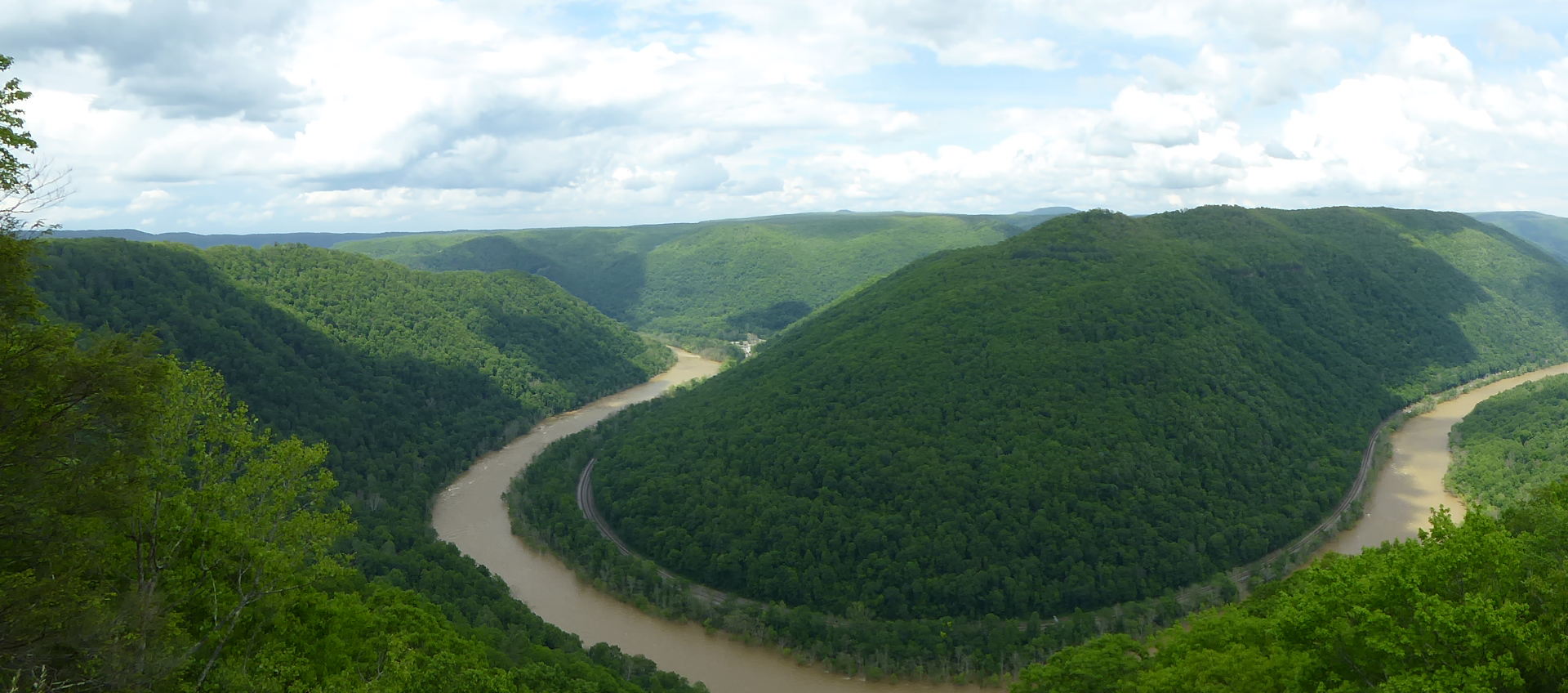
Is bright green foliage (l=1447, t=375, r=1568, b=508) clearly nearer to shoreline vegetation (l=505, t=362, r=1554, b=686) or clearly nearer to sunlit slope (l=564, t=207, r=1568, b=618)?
sunlit slope (l=564, t=207, r=1568, b=618)

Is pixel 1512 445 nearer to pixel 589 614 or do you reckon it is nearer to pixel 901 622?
pixel 901 622

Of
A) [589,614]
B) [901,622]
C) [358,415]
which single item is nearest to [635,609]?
[589,614]

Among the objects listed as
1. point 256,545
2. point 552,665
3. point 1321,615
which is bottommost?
point 552,665

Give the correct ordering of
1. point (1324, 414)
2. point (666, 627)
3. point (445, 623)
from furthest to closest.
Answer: point (1324, 414) < point (666, 627) < point (445, 623)

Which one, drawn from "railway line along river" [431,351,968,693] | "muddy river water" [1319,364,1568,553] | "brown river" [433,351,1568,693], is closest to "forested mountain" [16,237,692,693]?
"railway line along river" [431,351,968,693]

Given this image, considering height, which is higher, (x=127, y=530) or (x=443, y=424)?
(x=127, y=530)

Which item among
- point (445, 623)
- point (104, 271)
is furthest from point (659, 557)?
point (104, 271)

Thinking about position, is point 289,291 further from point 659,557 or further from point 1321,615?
point 1321,615
